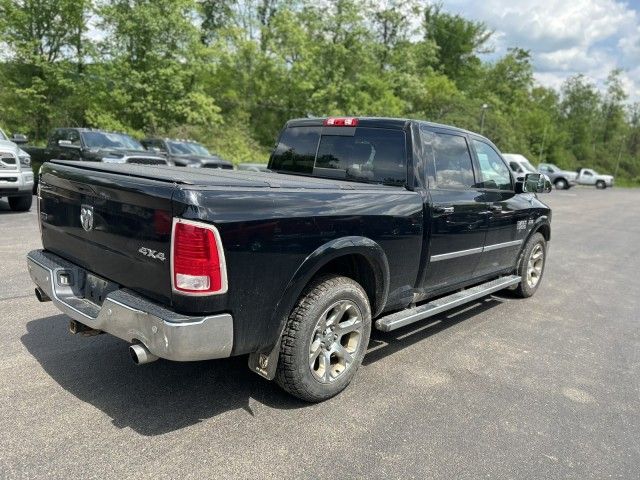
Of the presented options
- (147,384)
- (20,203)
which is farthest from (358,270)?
(20,203)

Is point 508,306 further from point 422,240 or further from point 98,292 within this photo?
point 98,292

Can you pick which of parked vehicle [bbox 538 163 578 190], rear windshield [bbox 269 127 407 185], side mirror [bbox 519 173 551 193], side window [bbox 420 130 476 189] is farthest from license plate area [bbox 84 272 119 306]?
parked vehicle [bbox 538 163 578 190]

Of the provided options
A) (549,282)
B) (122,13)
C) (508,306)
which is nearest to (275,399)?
(508,306)

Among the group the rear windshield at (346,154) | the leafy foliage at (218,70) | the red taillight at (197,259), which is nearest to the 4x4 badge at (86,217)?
the red taillight at (197,259)

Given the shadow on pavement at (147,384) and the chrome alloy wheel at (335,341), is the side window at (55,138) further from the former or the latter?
the chrome alloy wheel at (335,341)

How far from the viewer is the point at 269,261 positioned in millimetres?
2721

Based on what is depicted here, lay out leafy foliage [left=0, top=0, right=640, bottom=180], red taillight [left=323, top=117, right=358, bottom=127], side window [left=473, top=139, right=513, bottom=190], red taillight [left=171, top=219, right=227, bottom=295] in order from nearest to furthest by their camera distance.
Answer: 1. red taillight [left=171, top=219, right=227, bottom=295]
2. red taillight [left=323, top=117, right=358, bottom=127]
3. side window [left=473, top=139, right=513, bottom=190]
4. leafy foliage [left=0, top=0, right=640, bottom=180]

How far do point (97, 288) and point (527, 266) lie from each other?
16.0ft

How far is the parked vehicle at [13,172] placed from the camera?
930 cm

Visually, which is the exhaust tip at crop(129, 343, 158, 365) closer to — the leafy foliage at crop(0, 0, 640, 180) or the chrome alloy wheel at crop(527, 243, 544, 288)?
the chrome alloy wheel at crop(527, 243, 544, 288)

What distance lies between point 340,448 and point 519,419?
1291 millimetres

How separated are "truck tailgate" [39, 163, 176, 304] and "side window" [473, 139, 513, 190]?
333cm

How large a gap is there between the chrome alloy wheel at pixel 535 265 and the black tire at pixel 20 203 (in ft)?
31.4

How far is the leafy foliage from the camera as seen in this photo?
2145 centimetres
